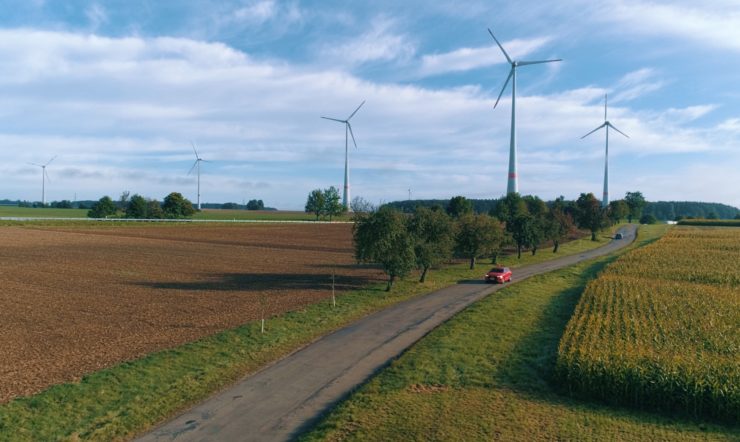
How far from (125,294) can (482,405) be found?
97.2 feet

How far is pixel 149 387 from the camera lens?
61.2ft

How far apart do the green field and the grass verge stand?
228 inches

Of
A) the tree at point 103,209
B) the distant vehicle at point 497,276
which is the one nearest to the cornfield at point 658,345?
the distant vehicle at point 497,276

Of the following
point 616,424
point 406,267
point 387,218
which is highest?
point 387,218

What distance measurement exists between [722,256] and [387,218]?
5051 centimetres

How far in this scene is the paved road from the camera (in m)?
15.7

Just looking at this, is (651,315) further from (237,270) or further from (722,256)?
(722,256)

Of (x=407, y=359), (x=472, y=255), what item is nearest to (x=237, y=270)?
(x=472, y=255)

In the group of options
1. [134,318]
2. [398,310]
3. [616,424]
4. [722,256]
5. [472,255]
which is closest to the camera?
[616,424]

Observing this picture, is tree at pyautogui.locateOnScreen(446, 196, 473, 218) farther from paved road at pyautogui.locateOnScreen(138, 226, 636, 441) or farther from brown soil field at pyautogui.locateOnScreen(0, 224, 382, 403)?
paved road at pyautogui.locateOnScreen(138, 226, 636, 441)

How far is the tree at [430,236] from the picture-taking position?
46.0m

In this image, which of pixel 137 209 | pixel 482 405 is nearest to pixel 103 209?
pixel 137 209

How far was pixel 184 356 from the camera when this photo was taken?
2227cm

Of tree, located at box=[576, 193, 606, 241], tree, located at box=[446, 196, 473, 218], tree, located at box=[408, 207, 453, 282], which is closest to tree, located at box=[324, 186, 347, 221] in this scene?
tree, located at box=[446, 196, 473, 218]
